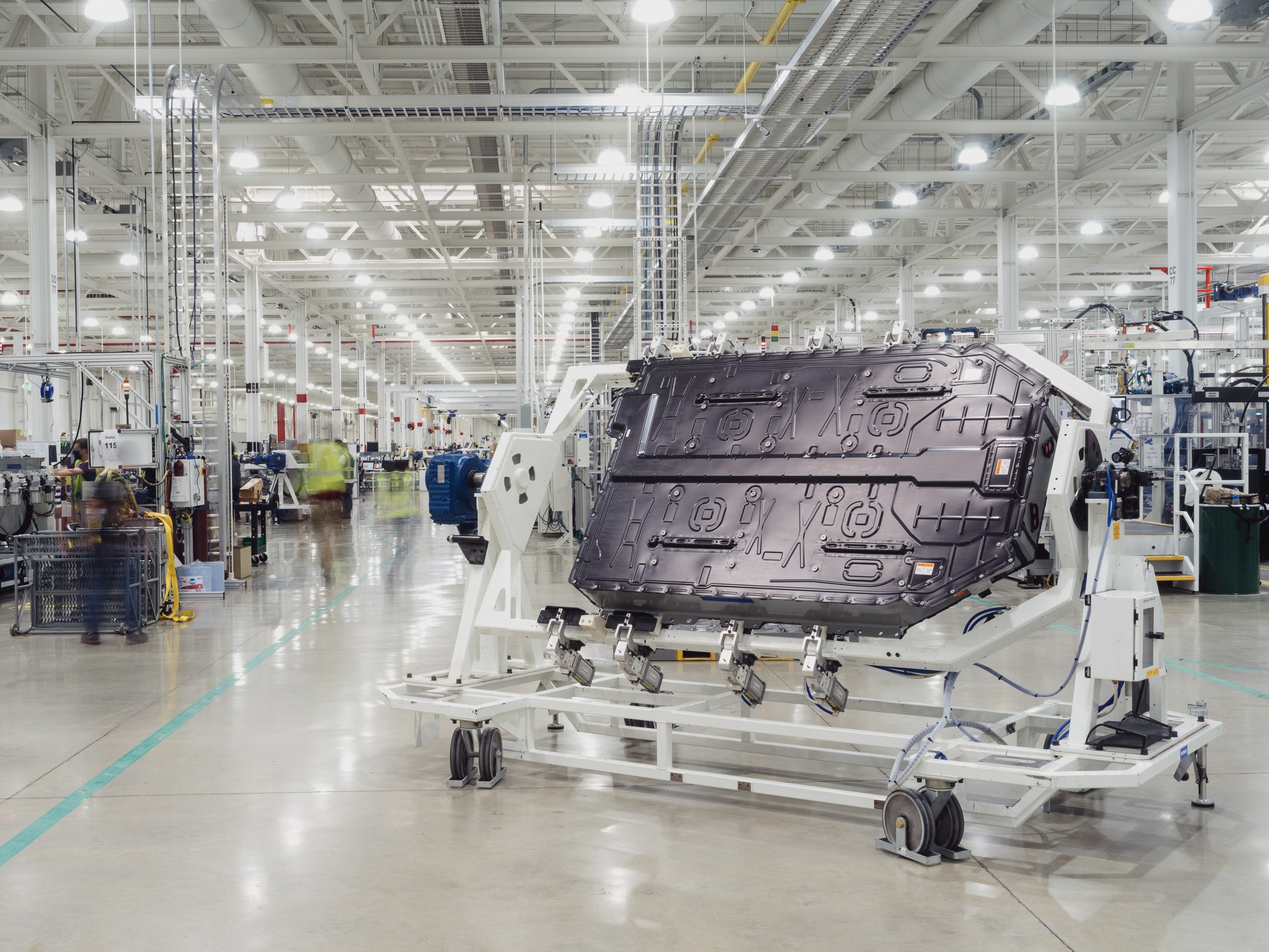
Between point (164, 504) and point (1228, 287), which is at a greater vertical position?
point (1228, 287)

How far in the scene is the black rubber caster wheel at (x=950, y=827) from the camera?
366cm

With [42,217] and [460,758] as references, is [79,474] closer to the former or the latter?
[42,217]

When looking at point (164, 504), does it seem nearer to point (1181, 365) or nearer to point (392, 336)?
point (1181, 365)

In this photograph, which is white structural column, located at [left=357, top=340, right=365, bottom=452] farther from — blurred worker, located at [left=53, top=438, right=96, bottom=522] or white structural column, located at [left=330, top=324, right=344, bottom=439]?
blurred worker, located at [left=53, top=438, right=96, bottom=522]

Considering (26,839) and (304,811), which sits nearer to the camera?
(26,839)

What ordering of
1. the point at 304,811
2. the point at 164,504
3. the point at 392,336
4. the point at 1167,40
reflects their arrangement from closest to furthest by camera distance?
the point at 304,811 < the point at 164,504 < the point at 1167,40 < the point at 392,336

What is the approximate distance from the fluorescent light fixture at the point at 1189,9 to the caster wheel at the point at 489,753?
29.0 ft

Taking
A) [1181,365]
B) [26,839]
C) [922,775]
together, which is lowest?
[26,839]

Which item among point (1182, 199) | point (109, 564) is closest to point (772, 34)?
point (1182, 199)

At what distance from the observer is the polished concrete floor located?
3.12m

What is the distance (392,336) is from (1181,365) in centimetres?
2756

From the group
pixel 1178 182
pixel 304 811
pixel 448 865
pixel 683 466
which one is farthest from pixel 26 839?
pixel 1178 182

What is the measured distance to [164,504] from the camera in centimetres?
1016

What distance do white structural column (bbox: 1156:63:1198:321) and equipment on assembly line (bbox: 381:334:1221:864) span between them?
10.5m
